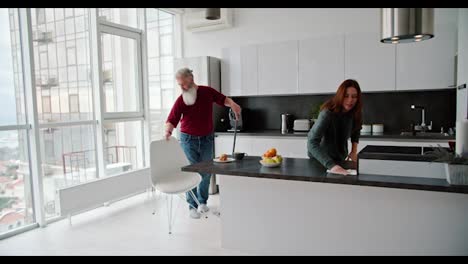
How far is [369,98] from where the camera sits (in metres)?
4.50

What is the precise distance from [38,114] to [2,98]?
1.20ft

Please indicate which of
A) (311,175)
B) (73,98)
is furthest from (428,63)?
(73,98)

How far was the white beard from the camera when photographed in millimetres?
3770

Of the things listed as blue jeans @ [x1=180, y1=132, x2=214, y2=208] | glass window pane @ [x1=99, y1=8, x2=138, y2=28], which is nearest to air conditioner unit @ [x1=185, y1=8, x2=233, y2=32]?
glass window pane @ [x1=99, y1=8, x2=138, y2=28]

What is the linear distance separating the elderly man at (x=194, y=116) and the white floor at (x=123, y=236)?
1.19 feet

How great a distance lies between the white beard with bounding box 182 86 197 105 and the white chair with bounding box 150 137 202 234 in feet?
1.41

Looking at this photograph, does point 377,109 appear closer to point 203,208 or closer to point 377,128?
point 377,128

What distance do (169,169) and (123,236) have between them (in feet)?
2.51

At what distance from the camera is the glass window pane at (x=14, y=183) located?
349cm

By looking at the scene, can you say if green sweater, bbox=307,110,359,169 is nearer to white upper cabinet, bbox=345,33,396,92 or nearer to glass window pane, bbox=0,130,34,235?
white upper cabinet, bbox=345,33,396,92

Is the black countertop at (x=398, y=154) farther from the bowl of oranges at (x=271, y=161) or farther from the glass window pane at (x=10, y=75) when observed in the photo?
the glass window pane at (x=10, y=75)

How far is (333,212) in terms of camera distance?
2.44 metres

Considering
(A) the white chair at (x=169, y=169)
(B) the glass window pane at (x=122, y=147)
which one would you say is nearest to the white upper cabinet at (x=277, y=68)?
(A) the white chair at (x=169, y=169)
